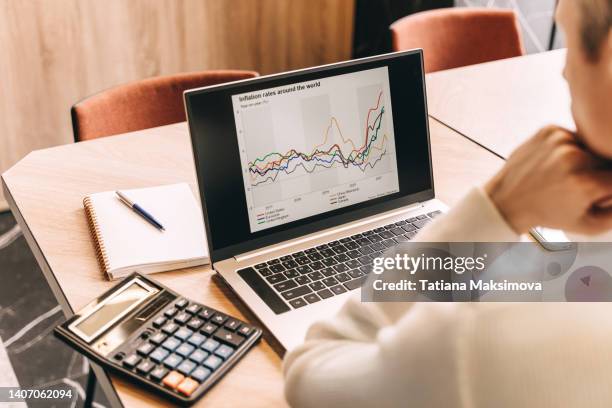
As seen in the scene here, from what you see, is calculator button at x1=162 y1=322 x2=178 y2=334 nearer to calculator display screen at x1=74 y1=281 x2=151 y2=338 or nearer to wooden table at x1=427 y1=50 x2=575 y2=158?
calculator display screen at x1=74 y1=281 x2=151 y2=338

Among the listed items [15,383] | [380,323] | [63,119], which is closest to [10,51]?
[63,119]

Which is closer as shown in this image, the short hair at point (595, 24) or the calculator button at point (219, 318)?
the short hair at point (595, 24)

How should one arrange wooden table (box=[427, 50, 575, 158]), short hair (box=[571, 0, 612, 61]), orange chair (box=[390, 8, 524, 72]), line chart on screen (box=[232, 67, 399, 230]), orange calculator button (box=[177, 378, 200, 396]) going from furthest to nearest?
orange chair (box=[390, 8, 524, 72])
wooden table (box=[427, 50, 575, 158])
line chart on screen (box=[232, 67, 399, 230])
orange calculator button (box=[177, 378, 200, 396])
short hair (box=[571, 0, 612, 61])

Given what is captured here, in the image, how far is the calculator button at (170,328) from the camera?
874 millimetres

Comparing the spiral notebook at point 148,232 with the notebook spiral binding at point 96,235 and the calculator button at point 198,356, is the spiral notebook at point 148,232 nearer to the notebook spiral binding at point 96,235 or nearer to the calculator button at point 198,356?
the notebook spiral binding at point 96,235

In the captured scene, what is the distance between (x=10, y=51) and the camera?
2334 mm

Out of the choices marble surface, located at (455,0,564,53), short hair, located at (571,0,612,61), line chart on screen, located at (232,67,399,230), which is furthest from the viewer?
marble surface, located at (455,0,564,53)

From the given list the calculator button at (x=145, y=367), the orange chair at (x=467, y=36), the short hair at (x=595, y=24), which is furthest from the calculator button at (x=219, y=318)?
the orange chair at (x=467, y=36)

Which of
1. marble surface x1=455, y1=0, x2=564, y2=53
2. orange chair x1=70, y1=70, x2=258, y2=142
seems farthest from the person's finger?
marble surface x1=455, y1=0, x2=564, y2=53

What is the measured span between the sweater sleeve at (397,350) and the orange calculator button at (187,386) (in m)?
0.13

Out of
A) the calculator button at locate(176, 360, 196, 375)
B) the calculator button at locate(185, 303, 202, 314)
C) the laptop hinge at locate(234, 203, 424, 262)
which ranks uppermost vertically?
the laptop hinge at locate(234, 203, 424, 262)

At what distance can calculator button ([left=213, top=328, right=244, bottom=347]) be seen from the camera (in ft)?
2.87

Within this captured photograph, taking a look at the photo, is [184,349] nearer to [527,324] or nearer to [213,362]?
[213,362]

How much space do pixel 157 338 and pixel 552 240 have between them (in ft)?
1.95
